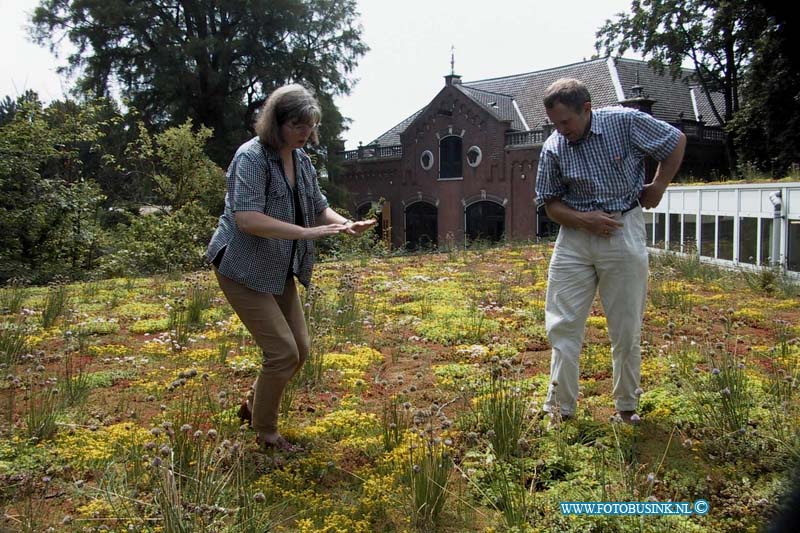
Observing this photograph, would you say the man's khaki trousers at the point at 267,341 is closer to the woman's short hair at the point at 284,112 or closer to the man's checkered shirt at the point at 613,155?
the woman's short hair at the point at 284,112

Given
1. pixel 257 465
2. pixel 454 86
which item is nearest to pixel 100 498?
pixel 257 465

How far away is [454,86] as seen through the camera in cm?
4050

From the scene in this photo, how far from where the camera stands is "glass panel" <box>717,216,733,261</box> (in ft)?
41.9

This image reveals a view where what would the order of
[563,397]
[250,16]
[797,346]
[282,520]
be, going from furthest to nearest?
[250,16]
[797,346]
[563,397]
[282,520]

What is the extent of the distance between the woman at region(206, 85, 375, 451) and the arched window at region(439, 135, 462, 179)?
3715 centimetres

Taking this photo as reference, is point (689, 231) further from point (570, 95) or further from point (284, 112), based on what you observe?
point (284, 112)

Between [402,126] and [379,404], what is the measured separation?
45.2 meters

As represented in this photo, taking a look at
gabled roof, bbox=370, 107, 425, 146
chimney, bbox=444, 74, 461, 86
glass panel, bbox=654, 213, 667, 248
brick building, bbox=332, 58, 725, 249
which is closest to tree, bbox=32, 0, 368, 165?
brick building, bbox=332, 58, 725, 249

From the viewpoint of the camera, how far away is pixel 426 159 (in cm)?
4212

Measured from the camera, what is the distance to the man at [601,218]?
396 cm

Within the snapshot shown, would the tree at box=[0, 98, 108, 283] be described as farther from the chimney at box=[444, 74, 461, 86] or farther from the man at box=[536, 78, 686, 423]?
the chimney at box=[444, 74, 461, 86]

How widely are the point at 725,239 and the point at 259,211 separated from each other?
11646 mm

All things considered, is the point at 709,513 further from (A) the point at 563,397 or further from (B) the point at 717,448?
(A) the point at 563,397

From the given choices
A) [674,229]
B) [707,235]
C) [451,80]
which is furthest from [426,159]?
[707,235]
